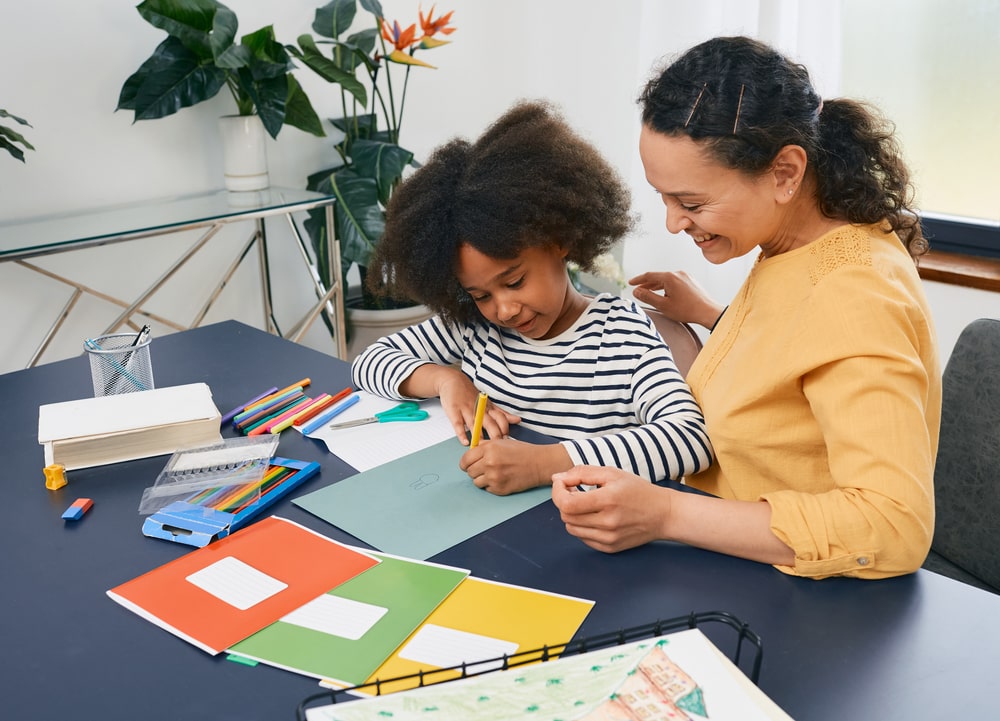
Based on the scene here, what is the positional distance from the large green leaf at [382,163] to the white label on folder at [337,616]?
2034 millimetres

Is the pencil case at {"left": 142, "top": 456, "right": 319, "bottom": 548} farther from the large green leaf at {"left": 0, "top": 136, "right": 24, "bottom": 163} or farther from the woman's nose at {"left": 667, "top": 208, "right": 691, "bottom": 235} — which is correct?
the large green leaf at {"left": 0, "top": 136, "right": 24, "bottom": 163}

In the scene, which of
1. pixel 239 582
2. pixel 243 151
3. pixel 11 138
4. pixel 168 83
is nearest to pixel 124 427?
pixel 239 582

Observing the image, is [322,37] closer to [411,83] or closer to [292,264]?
[411,83]

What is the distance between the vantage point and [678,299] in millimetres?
1452

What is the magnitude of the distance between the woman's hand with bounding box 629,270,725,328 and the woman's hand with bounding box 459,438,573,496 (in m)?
0.49

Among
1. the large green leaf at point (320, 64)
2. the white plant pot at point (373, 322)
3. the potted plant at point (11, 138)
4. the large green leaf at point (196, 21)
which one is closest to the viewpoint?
the potted plant at point (11, 138)

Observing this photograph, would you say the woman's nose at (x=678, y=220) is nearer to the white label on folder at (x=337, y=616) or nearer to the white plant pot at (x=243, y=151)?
the white label on folder at (x=337, y=616)

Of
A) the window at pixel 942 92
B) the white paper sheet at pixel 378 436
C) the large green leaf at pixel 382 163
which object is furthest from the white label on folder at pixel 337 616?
the window at pixel 942 92

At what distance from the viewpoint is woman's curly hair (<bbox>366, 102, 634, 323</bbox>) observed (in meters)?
1.23

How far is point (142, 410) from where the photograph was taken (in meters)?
1.19

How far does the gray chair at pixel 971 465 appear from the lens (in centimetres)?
124

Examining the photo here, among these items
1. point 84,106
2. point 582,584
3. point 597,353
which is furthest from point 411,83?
point 582,584

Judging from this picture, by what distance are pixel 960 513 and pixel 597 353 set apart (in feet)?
1.91

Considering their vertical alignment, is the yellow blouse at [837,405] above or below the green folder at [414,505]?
above
